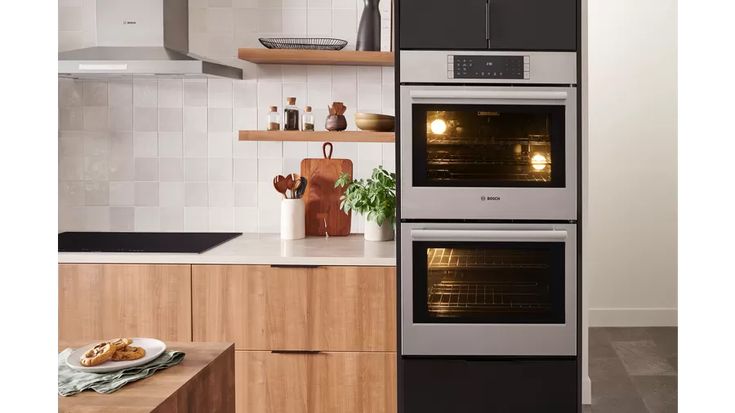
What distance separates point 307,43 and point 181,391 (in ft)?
7.23

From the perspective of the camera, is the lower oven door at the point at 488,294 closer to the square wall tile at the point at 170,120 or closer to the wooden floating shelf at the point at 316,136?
the wooden floating shelf at the point at 316,136

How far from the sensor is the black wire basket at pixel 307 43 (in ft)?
10.2

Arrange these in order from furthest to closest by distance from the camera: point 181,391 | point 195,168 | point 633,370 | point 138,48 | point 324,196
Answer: point 633,370 → point 195,168 → point 324,196 → point 138,48 → point 181,391

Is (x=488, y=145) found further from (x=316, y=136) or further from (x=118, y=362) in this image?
(x=118, y=362)

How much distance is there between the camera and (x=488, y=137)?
2.68m

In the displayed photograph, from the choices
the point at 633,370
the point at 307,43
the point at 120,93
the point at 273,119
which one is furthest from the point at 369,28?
the point at 633,370

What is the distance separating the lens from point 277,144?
334 cm

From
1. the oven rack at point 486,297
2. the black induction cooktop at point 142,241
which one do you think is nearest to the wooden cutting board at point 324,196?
the black induction cooktop at point 142,241

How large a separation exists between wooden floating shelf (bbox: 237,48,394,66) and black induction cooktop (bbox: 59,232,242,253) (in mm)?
848

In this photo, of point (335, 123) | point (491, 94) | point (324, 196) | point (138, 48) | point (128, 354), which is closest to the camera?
point (128, 354)

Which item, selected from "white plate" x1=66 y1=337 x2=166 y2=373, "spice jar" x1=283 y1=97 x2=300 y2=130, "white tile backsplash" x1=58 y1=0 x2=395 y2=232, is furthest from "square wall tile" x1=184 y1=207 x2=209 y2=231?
"white plate" x1=66 y1=337 x2=166 y2=373

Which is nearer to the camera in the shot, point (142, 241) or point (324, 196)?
point (142, 241)
